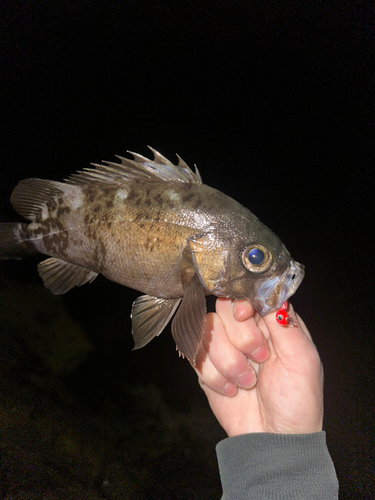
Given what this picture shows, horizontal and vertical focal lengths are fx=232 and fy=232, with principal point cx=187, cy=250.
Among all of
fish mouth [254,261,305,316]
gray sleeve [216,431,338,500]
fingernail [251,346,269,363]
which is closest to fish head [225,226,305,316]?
fish mouth [254,261,305,316]

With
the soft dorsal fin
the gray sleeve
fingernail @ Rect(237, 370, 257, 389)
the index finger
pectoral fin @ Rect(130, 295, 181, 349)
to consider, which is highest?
the soft dorsal fin

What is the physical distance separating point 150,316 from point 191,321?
0.23 meters

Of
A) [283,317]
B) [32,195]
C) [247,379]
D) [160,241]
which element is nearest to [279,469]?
[247,379]

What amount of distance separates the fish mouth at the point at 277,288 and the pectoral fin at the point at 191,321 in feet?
0.71

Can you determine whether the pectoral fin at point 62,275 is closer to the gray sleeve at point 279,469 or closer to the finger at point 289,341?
the finger at point 289,341

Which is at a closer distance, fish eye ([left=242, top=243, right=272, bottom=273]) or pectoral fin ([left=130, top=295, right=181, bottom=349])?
fish eye ([left=242, top=243, right=272, bottom=273])

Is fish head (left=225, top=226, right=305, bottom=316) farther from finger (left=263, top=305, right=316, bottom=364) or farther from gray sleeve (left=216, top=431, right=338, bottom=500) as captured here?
gray sleeve (left=216, top=431, right=338, bottom=500)

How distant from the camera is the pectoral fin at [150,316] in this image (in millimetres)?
955

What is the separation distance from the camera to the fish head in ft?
2.75

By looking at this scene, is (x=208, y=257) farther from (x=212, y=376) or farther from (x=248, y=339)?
(x=212, y=376)

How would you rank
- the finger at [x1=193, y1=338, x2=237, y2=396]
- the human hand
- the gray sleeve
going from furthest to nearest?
the finger at [x1=193, y1=338, x2=237, y2=396]
the human hand
the gray sleeve

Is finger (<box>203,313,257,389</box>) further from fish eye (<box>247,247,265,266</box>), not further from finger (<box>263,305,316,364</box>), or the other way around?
fish eye (<box>247,247,265,266</box>)

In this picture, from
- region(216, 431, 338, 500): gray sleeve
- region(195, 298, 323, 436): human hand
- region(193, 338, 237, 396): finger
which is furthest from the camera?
region(193, 338, 237, 396): finger

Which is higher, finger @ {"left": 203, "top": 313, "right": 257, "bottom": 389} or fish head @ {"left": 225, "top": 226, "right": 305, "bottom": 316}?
fish head @ {"left": 225, "top": 226, "right": 305, "bottom": 316}
